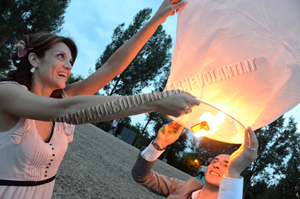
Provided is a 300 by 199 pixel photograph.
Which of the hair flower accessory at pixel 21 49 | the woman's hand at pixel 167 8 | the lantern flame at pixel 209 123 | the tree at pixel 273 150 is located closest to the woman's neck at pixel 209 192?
the lantern flame at pixel 209 123

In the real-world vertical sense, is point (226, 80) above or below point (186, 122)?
above

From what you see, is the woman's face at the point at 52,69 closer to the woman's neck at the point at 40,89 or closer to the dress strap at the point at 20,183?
the woman's neck at the point at 40,89

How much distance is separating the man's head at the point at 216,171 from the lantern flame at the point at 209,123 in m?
1.12

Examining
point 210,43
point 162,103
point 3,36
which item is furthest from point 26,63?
point 3,36

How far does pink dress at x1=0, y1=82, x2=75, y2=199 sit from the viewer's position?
1.33 m

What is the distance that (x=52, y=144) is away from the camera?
1.54 m

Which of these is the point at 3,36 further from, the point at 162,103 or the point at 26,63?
the point at 162,103

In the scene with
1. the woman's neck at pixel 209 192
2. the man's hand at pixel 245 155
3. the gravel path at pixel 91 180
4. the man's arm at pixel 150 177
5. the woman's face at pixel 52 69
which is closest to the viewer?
the man's hand at pixel 245 155

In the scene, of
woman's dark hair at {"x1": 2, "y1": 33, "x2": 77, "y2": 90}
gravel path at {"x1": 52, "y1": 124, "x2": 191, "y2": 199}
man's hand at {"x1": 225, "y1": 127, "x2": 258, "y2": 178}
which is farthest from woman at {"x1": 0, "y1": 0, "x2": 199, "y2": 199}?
gravel path at {"x1": 52, "y1": 124, "x2": 191, "y2": 199}

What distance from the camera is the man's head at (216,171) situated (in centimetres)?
231

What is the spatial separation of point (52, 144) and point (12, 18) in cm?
2101

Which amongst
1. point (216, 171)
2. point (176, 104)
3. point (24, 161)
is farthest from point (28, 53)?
point (216, 171)

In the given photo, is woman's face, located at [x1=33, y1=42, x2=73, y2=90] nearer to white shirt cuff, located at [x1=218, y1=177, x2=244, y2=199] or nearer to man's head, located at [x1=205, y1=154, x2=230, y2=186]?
white shirt cuff, located at [x1=218, y1=177, x2=244, y2=199]

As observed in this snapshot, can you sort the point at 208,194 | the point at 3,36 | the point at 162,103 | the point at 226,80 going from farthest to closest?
the point at 3,36
the point at 208,194
the point at 226,80
the point at 162,103
